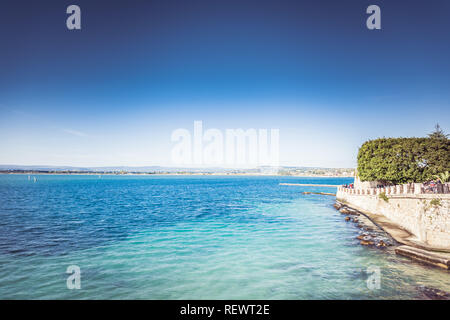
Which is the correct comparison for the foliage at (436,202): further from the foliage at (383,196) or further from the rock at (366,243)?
the foliage at (383,196)

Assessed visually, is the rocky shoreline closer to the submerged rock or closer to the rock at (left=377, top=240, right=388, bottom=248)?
the rock at (left=377, top=240, right=388, bottom=248)

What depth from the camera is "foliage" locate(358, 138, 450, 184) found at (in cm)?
2944

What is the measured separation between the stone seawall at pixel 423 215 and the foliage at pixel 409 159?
8.56m

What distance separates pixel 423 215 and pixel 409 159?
56.9ft

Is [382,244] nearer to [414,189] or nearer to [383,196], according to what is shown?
[414,189]

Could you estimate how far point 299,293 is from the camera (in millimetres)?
10922

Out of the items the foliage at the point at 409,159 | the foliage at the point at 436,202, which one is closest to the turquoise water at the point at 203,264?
the foliage at the point at 436,202

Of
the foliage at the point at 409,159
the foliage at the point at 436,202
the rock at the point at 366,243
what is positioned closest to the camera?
the foliage at the point at 436,202

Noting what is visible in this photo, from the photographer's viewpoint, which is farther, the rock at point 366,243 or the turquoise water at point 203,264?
the rock at point 366,243

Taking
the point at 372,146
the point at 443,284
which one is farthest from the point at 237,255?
the point at 372,146

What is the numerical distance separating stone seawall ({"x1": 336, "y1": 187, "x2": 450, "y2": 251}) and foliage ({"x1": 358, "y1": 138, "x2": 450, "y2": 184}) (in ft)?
28.1

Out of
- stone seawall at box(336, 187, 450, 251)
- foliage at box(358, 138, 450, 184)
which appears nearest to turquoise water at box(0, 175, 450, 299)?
stone seawall at box(336, 187, 450, 251)

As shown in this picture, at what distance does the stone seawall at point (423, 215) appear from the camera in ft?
48.5
